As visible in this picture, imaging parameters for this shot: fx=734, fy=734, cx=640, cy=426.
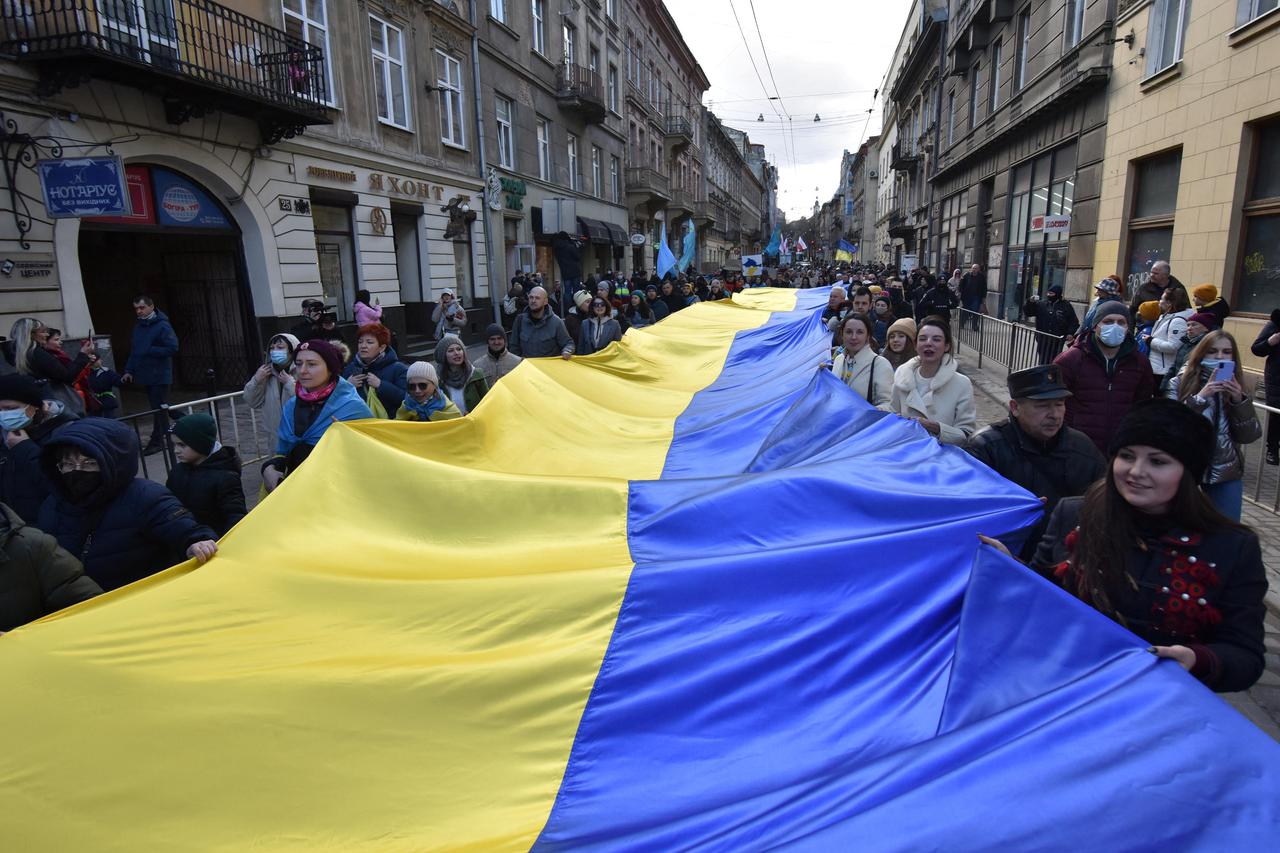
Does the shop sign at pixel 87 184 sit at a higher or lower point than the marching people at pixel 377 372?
higher

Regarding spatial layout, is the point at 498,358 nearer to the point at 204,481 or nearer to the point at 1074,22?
the point at 204,481

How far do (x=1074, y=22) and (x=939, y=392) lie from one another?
619 inches

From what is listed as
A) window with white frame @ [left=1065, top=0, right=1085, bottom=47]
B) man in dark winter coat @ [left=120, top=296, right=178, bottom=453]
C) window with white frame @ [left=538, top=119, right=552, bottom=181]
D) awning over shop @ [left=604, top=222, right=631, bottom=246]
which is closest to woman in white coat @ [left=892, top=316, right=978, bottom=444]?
man in dark winter coat @ [left=120, top=296, right=178, bottom=453]

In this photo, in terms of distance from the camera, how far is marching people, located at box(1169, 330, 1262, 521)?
13.6 feet

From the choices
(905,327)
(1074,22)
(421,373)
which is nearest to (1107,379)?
(905,327)

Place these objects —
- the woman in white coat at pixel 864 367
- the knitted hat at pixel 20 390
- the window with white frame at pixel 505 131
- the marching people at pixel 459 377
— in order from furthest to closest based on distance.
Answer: the window with white frame at pixel 505 131
the marching people at pixel 459 377
the woman in white coat at pixel 864 367
the knitted hat at pixel 20 390

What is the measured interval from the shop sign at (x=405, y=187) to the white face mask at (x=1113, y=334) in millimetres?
15412

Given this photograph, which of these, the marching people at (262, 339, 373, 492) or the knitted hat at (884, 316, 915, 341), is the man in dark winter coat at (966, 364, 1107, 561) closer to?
the knitted hat at (884, 316, 915, 341)

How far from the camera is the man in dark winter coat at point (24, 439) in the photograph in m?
3.90

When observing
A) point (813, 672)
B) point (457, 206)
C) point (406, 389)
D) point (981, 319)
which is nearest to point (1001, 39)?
point (981, 319)

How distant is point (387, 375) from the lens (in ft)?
18.9

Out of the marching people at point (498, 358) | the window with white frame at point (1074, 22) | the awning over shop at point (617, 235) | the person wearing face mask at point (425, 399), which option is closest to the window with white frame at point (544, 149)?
the awning over shop at point (617, 235)

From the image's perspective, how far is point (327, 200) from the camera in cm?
1518

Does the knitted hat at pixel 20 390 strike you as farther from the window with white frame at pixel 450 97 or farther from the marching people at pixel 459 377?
the window with white frame at pixel 450 97
